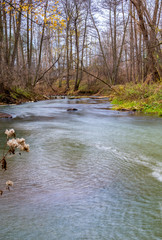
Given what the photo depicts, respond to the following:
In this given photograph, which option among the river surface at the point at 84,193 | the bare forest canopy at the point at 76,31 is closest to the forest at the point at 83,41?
the bare forest canopy at the point at 76,31

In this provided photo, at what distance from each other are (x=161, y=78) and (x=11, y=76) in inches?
350

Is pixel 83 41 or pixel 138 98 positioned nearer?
pixel 138 98

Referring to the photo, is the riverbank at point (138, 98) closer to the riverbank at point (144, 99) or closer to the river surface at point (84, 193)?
the riverbank at point (144, 99)

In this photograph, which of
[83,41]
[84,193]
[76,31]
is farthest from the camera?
[83,41]

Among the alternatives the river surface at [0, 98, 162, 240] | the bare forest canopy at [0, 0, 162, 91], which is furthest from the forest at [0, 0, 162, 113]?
the river surface at [0, 98, 162, 240]

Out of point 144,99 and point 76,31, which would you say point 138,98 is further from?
point 76,31

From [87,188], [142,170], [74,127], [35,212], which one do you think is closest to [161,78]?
[74,127]

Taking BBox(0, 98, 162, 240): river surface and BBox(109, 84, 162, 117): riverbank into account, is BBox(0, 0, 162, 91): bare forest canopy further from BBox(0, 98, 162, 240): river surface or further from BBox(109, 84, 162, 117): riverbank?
BBox(0, 98, 162, 240): river surface

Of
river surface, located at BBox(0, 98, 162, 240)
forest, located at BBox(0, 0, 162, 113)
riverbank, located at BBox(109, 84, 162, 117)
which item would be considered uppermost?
forest, located at BBox(0, 0, 162, 113)

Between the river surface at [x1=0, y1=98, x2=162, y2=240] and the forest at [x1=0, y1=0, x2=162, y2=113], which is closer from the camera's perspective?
the river surface at [x1=0, y1=98, x2=162, y2=240]

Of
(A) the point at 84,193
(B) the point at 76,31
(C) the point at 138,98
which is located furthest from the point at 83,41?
(A) the point at 84,193

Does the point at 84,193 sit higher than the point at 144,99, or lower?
lower

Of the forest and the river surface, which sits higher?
the forest

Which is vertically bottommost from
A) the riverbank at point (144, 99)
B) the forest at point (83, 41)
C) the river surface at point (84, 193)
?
the river surface at point (84, 193)
